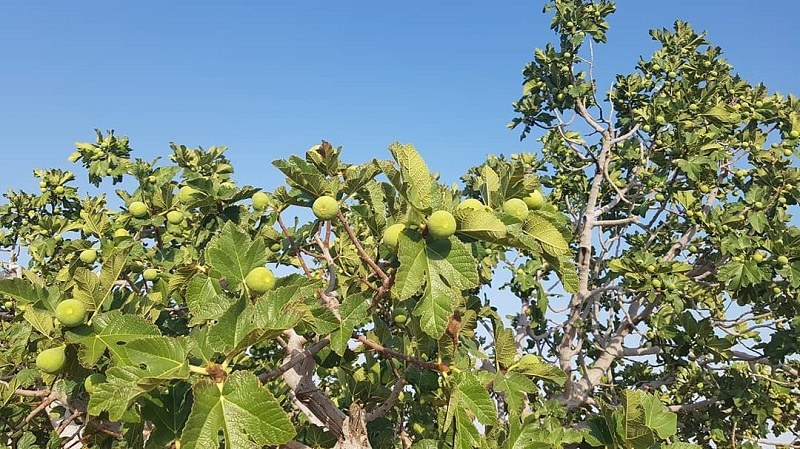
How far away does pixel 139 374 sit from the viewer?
1.60 metres

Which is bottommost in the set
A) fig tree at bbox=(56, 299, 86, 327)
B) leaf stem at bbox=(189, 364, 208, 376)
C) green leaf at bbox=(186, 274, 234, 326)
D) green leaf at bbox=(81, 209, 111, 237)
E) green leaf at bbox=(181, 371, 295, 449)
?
green leaf at bbox=(181, 371, 295, 449)

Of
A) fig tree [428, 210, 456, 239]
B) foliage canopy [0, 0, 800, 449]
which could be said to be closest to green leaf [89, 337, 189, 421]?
foliage canopy [0, 0, 800, 449]

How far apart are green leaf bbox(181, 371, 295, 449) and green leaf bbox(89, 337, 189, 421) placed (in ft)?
0.39

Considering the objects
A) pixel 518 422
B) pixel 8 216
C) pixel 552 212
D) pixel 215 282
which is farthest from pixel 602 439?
pixel 8 216

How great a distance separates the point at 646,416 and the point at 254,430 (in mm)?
1892

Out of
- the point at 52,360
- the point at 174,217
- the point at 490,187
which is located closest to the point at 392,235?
the point at 490,187

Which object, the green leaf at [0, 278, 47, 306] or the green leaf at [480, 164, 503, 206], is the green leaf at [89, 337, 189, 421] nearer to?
the green leaf at [0, 278, 47, 306]

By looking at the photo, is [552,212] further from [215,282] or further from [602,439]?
[215,282]

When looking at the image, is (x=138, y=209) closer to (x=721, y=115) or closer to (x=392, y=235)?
(x=392, y=235)

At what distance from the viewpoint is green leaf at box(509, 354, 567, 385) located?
8.32 ft

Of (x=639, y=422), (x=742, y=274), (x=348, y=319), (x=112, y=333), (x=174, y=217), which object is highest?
(x=742, y=274)

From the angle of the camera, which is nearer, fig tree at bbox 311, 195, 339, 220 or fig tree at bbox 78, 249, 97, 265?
fig tree at bbox 311, 195, 339, 220

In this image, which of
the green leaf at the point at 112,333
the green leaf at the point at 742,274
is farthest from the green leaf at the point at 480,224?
the green leaf at the point at 742,274

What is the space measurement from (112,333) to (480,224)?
1434 millimetres
